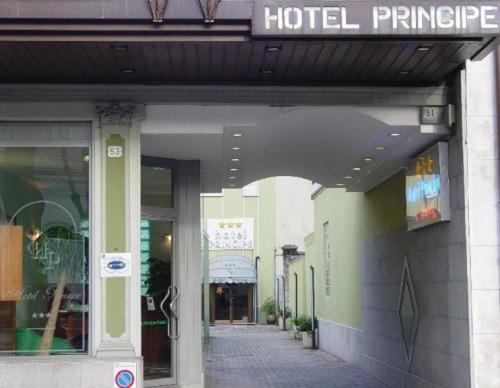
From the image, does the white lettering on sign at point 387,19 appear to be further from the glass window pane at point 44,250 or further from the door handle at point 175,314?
the door handle at point 175,314

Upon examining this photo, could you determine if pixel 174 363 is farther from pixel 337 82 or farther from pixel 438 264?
pixel 337 82

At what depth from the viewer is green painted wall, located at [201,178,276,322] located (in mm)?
40656

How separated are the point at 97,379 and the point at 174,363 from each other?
2.94m

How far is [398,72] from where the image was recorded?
9.61m

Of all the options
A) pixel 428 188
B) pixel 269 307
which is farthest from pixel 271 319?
pixel 428 188

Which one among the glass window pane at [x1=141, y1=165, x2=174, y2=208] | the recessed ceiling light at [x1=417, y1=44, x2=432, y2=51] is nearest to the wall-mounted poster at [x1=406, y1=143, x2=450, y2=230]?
the recessed ceiling light at [x1=417, y1=44, x2=432, y2=51]

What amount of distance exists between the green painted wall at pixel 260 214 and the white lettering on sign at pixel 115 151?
99.7 feet

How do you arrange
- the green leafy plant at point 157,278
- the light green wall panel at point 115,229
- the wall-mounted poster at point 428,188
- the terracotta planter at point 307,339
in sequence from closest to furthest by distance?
the light green wall panel at point 115,229 → the wall-mounted poster at point 428,188 → the green leafy plant at point 157,278 → the terracotta planter at point 307,339

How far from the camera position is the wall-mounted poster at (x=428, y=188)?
10.4 meters

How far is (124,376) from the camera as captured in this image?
952 cm

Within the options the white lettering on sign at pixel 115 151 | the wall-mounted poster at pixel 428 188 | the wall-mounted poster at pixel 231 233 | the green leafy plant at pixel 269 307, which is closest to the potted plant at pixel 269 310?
the green leafy plant at pixel 269 307

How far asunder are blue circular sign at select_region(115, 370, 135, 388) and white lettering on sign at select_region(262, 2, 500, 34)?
422 centimetres

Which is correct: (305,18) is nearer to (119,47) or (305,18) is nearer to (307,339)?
(119,47)

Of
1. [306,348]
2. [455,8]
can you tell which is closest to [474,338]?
[455,8]
